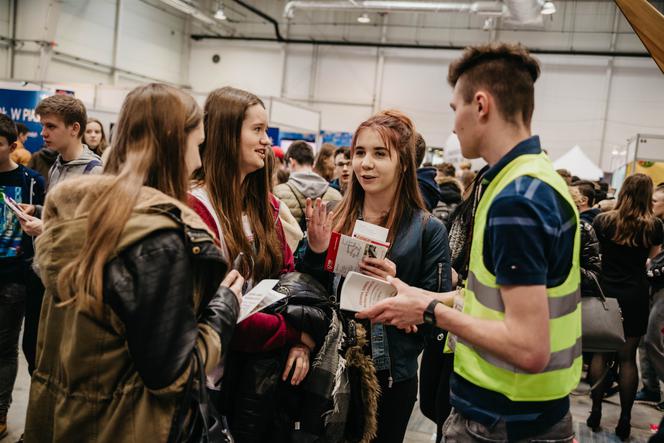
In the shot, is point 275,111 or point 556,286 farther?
point 275,111

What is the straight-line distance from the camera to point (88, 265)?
118 centimetres

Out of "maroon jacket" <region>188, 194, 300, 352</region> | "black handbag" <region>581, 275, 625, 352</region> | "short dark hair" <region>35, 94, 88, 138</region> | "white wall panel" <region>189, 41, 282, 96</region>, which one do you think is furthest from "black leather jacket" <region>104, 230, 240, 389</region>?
"white wall panel" <region>189, 41, 282, 96</region>

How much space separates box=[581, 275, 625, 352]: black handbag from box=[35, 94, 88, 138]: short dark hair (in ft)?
10.3

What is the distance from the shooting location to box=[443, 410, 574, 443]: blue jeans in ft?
4.32

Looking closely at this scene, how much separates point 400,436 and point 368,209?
0.91 meters

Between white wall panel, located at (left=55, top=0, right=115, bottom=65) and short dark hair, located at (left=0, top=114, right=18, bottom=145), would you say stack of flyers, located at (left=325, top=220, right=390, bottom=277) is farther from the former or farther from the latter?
white wall panel, located at (left=55, top=0, right=115, bottom=65)

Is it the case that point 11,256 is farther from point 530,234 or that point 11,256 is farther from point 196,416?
point 530,234

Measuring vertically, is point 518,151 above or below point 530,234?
above

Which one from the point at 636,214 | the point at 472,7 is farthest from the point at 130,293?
the point at 472,7

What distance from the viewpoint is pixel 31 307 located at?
308cm

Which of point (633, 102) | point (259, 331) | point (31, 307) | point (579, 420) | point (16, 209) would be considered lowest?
point (579, 420)

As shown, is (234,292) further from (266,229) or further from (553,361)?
(553,361)

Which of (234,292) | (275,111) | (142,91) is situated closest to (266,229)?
(234,292)

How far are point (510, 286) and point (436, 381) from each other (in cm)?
170
